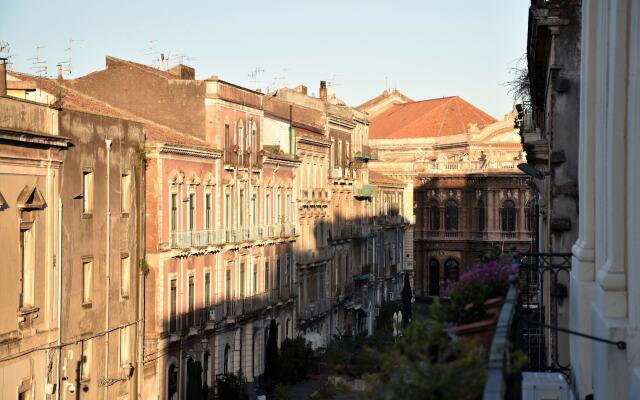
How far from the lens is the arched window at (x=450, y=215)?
107 m

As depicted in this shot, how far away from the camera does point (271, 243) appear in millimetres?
54531

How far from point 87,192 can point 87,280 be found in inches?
92.2

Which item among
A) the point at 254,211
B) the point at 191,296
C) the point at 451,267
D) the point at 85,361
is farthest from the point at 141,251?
the point at 451,267

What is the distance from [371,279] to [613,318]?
6777cm

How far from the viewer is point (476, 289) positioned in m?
11.4

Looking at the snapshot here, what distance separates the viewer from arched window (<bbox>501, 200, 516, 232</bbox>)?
104000mm

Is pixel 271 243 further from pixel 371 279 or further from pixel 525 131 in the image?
pixel 371 279

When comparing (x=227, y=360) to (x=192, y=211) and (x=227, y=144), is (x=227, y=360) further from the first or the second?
(x=227, y=144)

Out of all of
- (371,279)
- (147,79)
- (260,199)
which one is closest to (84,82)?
(147,79)

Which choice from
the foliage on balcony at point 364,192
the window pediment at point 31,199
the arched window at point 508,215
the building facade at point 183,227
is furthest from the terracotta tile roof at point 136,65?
the arched window at point 508,215

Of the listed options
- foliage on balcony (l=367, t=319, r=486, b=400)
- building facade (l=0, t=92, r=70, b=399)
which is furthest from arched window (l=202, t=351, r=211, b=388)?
foliage on balcony (l=367, t=319, r=486, b=400)

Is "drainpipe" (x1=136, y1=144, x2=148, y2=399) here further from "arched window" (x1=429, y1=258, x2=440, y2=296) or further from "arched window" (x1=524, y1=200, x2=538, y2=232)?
"arched window" (x1=429, y1=258, x2=440, y2=296)

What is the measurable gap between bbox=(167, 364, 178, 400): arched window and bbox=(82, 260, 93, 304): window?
21.6 ft

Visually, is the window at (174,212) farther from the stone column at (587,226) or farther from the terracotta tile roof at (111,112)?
the stone column at (587,226)
